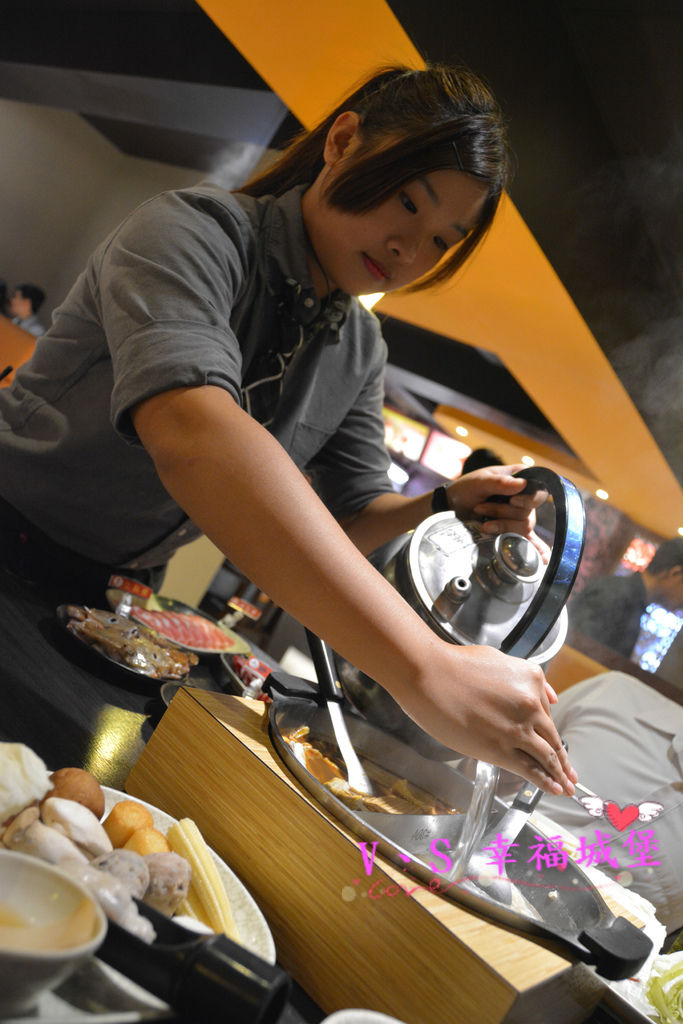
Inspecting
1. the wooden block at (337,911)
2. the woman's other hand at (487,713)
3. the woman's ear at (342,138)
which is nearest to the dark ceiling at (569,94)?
the woman's ear at (342,138)

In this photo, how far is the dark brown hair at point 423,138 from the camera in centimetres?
85

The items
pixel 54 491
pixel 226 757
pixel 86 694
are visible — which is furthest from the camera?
pixel 54 491

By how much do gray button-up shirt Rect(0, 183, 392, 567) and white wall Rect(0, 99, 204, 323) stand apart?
33.5 inches

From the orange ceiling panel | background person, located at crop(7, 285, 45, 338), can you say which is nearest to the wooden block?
the orange ceiling panel

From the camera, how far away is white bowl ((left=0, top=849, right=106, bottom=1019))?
0.27m

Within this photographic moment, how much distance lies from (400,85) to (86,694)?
89cm

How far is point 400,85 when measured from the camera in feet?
3.06

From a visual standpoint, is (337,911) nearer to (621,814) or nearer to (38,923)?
(38,923)

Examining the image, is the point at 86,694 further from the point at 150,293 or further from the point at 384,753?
the point at 150,293

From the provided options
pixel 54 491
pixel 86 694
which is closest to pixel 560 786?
pixel 86 694

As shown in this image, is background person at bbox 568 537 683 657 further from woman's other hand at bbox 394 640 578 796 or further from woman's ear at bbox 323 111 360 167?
woman's ear at bbox 323 111 360 167

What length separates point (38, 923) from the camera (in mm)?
313

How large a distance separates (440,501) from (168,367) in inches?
16.3

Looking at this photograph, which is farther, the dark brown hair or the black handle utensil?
the dark brown hair
